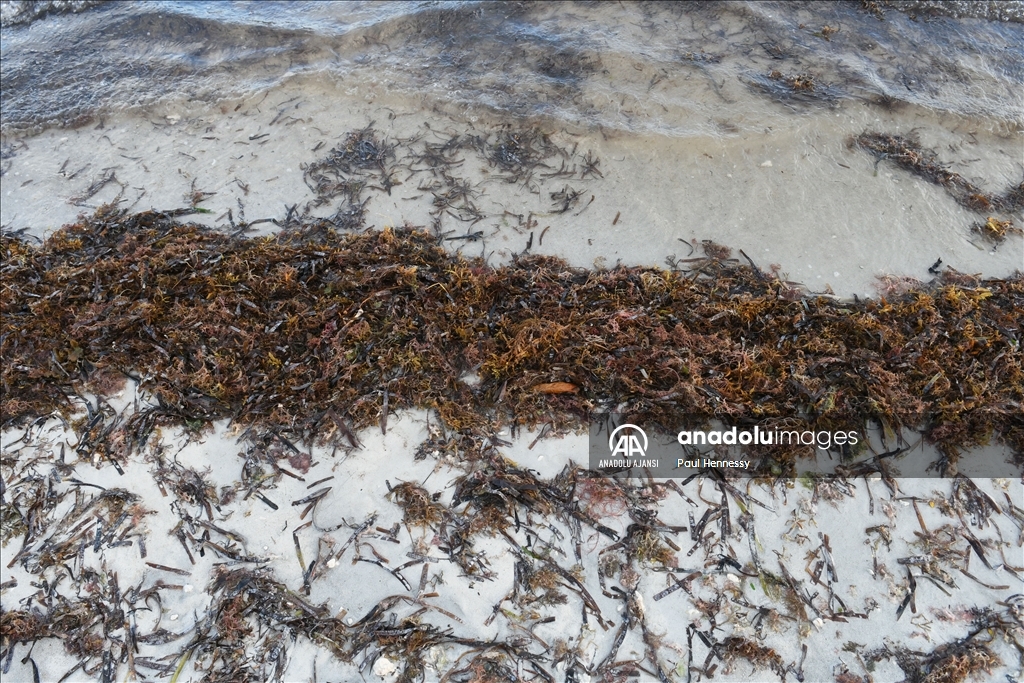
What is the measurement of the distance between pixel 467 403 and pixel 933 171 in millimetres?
4131

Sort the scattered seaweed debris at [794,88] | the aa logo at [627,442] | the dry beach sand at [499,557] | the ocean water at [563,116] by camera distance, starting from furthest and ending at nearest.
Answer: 1. the scattered seaweed debris at [794,88]
2. the ocean water at [563,116]
3. the aa logo at [627,442]
4. the dry beach sand at [499,557]

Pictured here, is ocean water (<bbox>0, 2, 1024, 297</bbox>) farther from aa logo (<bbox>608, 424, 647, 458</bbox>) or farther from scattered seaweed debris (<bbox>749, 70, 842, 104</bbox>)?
aa logo (<bbox>608, 424, 647, 458</bbox>)

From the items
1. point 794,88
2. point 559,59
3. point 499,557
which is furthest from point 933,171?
point 499,557

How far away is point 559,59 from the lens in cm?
573

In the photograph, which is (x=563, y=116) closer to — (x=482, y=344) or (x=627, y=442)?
(x=482, y=344)

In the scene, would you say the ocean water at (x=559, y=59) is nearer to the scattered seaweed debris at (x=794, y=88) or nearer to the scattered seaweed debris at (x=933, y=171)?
the scattered seaweed debris at (x=794, y=88)

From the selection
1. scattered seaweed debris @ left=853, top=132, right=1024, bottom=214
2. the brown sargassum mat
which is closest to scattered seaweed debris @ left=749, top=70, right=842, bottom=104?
scattered seaweed debris @ left=853, top=132, right=1024, bottom=214

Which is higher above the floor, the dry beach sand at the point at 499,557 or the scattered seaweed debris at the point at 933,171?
the scattered seaweed debris at the point at 933,171

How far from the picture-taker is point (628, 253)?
396 cm

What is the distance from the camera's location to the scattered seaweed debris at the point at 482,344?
3.15 meters

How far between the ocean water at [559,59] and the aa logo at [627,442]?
301cm

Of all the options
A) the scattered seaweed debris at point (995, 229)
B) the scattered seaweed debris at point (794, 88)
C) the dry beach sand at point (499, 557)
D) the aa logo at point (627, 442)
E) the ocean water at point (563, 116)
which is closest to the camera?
the dry beach sand at point (499, 557)

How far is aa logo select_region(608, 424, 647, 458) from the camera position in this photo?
3.08 metres

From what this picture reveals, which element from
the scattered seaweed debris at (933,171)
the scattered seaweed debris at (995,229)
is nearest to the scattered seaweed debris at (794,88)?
the scattered seaweed debris at (933,171)
